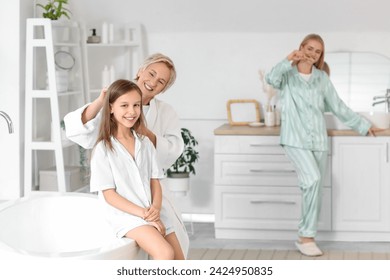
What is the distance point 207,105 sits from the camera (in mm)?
5586

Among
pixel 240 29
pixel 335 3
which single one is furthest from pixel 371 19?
pixel 240 29

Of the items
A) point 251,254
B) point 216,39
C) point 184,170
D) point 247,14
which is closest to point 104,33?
point 216,39

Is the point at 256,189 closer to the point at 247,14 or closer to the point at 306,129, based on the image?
the point at 306,129

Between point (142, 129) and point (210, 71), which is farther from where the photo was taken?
point (210, 71)

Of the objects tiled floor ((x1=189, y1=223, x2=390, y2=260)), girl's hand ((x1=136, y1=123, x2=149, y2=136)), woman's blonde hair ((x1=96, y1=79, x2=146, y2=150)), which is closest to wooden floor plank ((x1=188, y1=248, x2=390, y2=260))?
A: tiled floor ((x1=189, y1=223, x2=390, y2=260))

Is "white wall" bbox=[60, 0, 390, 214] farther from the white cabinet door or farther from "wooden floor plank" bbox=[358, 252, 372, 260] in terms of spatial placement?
"wooden floor plank" bbox=[358, 252, 372, 260]

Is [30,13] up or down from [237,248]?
up

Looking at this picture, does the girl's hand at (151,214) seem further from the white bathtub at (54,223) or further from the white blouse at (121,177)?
the white bathtub at (54,223)

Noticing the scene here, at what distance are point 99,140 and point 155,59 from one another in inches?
15.2

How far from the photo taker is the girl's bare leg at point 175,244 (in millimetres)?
2779

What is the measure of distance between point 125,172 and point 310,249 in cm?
217

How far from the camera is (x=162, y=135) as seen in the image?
3119mm

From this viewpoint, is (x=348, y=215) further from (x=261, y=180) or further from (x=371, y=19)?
(x=371, y=19)

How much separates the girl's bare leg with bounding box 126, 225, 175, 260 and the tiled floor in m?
1.88
